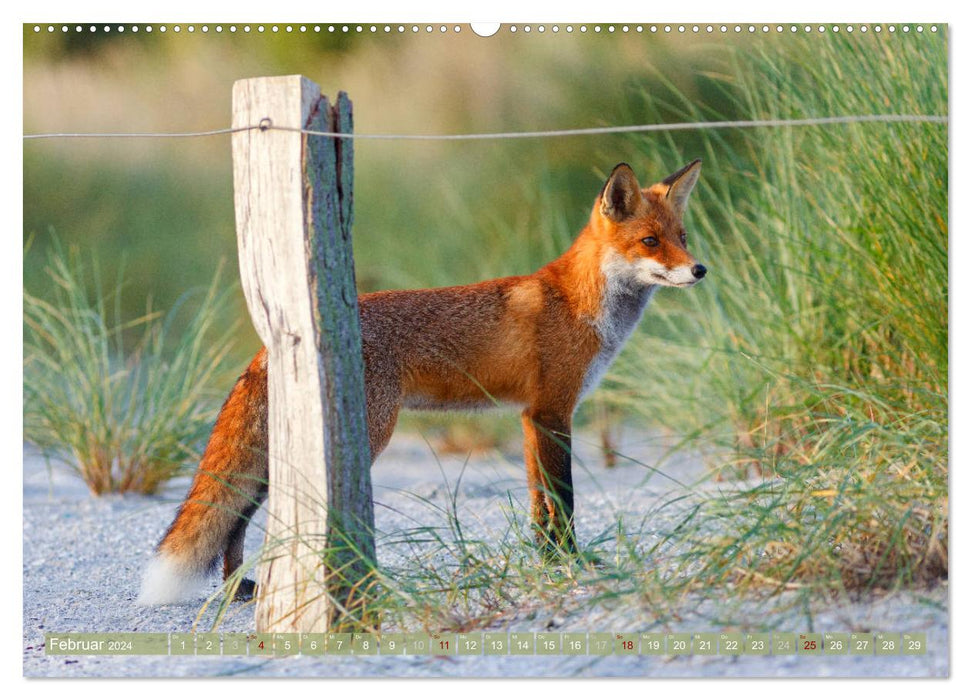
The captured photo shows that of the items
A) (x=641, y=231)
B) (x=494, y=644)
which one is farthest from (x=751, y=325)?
(x=494, y=644)

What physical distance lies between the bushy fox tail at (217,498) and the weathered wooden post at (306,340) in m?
0.38

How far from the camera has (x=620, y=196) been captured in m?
4.18

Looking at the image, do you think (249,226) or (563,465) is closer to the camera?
(249,226)

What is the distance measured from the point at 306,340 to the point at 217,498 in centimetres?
83

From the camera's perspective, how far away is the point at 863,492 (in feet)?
10.9

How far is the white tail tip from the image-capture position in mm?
3559

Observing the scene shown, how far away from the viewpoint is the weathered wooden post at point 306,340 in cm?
316

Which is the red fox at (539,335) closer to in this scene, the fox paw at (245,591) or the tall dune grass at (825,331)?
the fox paw at (245,591)

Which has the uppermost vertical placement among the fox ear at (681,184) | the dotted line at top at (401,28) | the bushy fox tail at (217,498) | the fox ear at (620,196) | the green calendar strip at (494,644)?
the dotted line at top at (401,28)

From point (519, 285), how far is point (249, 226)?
4.62 feet

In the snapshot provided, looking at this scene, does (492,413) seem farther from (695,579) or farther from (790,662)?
(790,662)

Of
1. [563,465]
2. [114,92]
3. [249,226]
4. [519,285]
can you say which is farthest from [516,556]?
[114,92]

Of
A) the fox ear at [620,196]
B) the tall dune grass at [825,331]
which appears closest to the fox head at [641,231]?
the fox ear at [620,196]

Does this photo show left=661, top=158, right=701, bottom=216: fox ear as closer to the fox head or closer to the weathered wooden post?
the fox head
